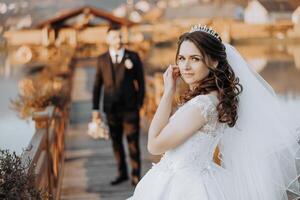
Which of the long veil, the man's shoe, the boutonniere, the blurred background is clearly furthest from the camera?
the blurred background

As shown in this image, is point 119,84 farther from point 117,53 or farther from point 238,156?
point 238,156

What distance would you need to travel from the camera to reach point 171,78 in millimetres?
2500

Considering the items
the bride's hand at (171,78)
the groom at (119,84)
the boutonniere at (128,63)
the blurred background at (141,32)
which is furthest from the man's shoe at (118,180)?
the blurred background at (141,32)

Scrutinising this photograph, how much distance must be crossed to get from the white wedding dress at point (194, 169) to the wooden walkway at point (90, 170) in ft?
9.95

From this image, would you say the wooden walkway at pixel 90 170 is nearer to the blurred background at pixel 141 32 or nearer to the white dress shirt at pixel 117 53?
the white dress shirt at pixel 117 53

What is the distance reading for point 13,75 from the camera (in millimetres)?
26953

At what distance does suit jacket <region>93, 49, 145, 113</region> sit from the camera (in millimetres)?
5559

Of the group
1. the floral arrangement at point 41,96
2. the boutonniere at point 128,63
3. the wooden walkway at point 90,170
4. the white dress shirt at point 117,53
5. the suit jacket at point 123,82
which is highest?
the white dress shirt at point 117,53

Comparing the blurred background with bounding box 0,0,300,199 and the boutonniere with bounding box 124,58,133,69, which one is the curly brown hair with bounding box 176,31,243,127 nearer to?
the boutonniere with bounding box 124,58,133,69

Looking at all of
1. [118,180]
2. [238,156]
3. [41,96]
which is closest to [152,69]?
[41,96]

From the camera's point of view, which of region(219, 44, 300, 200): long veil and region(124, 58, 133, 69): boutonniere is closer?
region(219, 44, 300, 200): long veil

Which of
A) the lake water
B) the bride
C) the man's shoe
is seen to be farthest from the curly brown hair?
the man's shoe

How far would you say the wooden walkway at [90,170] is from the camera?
5824 mm

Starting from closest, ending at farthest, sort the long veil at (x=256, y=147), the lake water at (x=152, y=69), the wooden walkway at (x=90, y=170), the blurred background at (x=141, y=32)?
the long veil at (x=256, y=147) < the wooden walkway at (x=90, y=170) < the lake water at (x=152, y=69) < the blurred background at (x=141, y=32)
